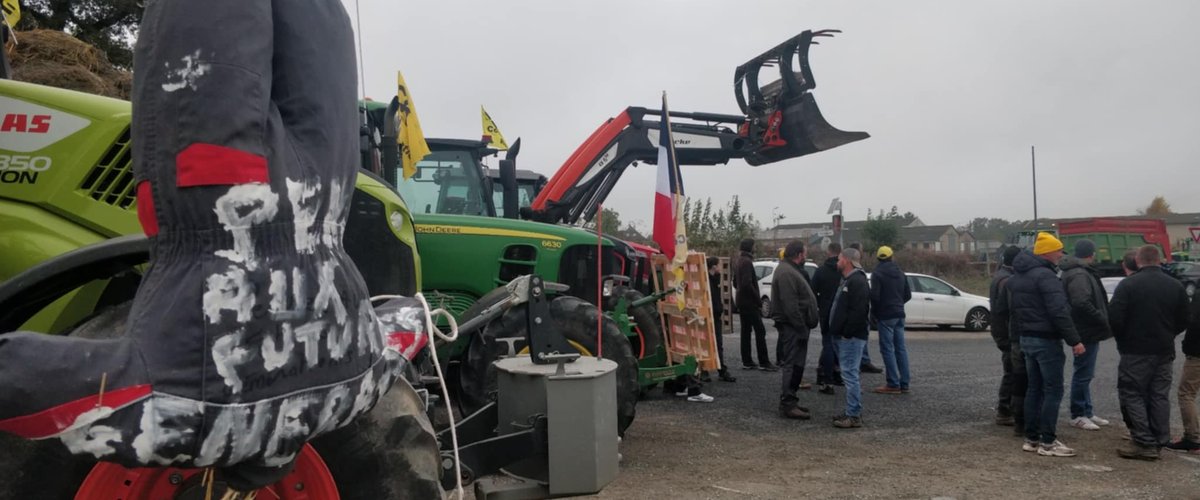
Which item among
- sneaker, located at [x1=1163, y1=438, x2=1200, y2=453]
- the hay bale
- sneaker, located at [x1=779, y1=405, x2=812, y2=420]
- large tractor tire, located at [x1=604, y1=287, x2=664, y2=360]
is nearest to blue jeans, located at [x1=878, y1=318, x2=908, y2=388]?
sneaker, located at [x1=779, y1=405, x2=812, y2=420]

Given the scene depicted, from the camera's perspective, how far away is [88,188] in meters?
2.87

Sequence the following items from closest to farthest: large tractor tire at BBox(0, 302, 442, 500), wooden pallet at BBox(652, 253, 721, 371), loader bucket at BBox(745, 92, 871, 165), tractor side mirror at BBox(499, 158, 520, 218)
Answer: large tractor tire at BBox(0, 302, 442, 500) → tractor side mirror at BBox(499, 158, 520, 218) → wooden pallet at BBox(652, 253, 721, 371) → loader bucket at BBox(745, 92, 871, 165)

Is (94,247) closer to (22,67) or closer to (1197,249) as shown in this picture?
(22,67)

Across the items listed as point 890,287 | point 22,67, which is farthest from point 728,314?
point 22,67

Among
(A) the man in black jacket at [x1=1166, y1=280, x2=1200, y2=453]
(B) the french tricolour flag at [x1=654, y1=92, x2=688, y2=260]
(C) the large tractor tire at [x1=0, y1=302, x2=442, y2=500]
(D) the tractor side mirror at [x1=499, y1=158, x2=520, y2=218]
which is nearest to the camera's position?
(C) the large tractor tire at [x1=0, y1=302, x2=442, y2=500]

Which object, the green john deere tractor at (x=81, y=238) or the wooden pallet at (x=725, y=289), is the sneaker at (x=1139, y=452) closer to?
the wooden pallet at (x=725, y=289)

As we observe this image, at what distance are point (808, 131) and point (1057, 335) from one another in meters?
5.11

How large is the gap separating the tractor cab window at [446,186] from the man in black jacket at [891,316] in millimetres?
4934

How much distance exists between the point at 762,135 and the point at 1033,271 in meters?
5.20

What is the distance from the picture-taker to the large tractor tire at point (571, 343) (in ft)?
19.6

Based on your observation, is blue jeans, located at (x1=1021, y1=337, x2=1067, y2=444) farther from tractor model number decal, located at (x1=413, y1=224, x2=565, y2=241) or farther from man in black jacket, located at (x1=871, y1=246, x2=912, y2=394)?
tractor model number decal, located at (x1=413, y1=224, x2=565, y2=241)

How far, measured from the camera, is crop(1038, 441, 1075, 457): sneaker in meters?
7.04

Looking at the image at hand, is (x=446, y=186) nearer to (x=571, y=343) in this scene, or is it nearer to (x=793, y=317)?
(x=571, y=343)

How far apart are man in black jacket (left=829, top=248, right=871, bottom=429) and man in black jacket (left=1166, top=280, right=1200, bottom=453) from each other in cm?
255
